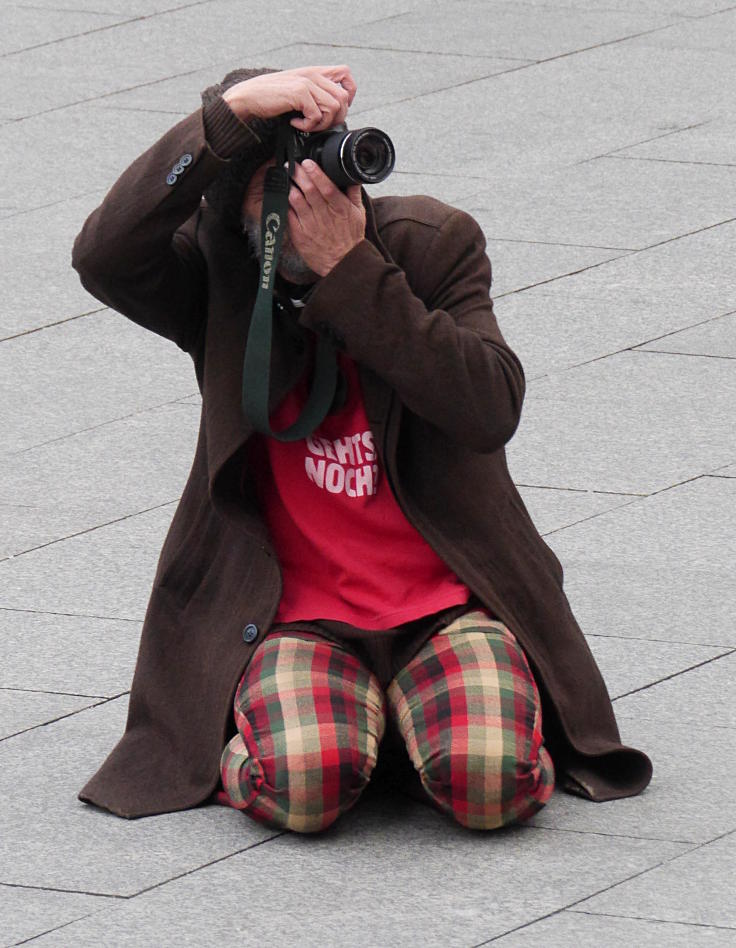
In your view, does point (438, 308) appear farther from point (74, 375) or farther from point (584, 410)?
point (74, 375)

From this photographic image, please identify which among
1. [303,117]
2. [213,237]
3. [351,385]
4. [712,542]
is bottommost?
[712,542]

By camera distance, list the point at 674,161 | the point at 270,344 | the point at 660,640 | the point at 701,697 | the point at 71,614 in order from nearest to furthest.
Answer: the point at 270,344
the point at 701,697
the point at 660,640
the point at 71,614
the point at 674,161

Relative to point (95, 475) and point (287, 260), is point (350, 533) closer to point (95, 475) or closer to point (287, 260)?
point (287, 260)

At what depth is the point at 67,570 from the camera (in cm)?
523

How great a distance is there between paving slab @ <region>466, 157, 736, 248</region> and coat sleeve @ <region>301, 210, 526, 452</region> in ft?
11.6

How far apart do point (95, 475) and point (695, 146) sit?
3.45m

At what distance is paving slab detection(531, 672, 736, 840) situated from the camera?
394cm

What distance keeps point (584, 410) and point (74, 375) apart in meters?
1.58

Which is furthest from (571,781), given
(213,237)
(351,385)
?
(213,237)

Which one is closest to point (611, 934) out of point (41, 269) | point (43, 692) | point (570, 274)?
point (43, 692)

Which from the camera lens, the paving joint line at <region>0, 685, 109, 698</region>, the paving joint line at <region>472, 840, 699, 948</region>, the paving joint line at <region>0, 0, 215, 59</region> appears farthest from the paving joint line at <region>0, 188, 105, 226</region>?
the paving joint line at <region>472, 840, 699, 948</region>

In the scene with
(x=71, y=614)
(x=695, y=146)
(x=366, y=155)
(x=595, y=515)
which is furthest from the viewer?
(x=695, y=146)

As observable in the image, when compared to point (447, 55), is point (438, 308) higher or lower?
higher

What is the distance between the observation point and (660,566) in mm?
5109
